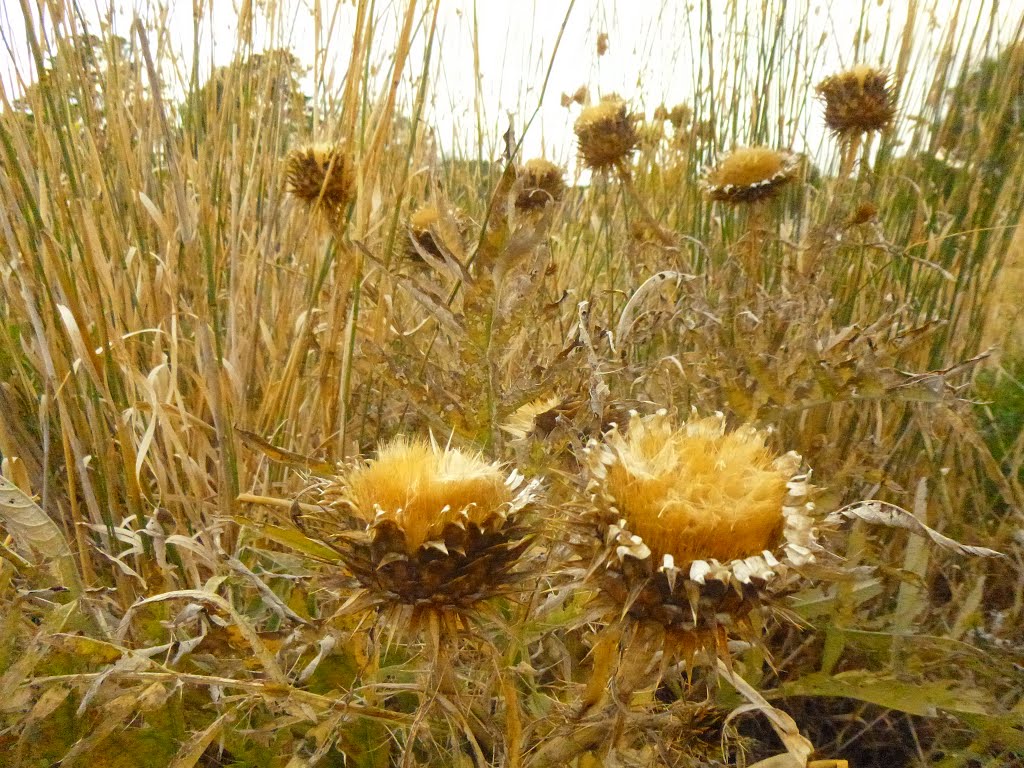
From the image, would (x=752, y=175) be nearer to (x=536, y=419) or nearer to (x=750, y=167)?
(x=750, y=167)

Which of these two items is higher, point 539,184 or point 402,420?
point 539,184

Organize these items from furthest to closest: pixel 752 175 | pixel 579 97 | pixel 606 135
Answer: pixel 579 97 → pixel 606 135 → pixel 752 175

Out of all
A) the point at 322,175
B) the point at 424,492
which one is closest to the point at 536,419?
the point at 424,492

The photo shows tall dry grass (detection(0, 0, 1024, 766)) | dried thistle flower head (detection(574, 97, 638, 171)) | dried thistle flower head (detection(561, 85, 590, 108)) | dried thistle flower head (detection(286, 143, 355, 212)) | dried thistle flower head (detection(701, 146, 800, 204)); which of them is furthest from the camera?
dried thistle flower head (detection(561, 85, 590, 108))

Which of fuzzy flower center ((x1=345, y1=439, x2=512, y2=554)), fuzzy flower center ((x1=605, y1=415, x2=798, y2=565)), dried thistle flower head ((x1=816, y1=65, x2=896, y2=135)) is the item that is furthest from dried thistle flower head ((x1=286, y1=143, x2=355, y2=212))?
dried thistle flower head ((x1=816, y1=65, x2=896, y2=135))

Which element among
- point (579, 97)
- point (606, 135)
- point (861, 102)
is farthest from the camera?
point (579, 97)

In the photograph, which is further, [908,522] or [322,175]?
[322,175]

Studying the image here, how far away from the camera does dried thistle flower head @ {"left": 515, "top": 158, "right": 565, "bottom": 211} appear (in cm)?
187

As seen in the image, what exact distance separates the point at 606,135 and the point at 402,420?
101cm

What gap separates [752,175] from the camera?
163 centimetres

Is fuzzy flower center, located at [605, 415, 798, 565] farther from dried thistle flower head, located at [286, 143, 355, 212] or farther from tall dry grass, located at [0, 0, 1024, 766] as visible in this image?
dried thistle flower head, located at [286, 143, 355, 212]

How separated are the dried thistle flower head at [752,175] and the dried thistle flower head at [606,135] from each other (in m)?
0.33

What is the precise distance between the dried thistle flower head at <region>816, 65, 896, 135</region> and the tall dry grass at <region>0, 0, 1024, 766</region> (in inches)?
5.5

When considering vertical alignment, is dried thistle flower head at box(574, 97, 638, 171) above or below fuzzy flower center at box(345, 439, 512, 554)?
above
